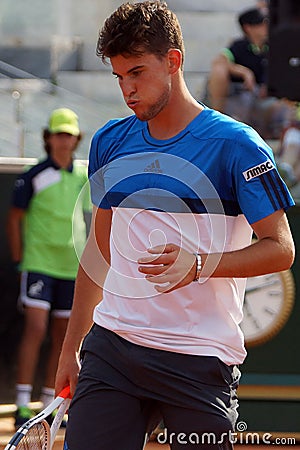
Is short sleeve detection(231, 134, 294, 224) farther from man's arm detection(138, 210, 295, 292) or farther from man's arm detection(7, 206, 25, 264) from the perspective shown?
man's arm detection(7, 206, 25, 264)

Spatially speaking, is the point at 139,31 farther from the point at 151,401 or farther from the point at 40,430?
the point at 40,430

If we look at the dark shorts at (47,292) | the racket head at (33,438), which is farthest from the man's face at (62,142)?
the racket head at (33,438)

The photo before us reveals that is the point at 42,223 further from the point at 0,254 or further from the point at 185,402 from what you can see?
the point at 185,402

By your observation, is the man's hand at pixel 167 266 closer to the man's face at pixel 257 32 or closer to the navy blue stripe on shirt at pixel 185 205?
the navy blue stripe on shirt at pixel 185 205

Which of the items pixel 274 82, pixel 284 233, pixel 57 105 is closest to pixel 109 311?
pixel 284 233

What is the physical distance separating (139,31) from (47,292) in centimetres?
441

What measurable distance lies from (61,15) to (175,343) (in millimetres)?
12641

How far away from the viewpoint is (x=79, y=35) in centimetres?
1516

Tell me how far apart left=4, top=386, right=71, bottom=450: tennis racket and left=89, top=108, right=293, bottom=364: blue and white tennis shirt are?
1.08 ft

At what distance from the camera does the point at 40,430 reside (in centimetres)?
338

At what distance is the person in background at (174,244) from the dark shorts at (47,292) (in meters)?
4.01

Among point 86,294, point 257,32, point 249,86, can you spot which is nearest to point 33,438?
point 86,294

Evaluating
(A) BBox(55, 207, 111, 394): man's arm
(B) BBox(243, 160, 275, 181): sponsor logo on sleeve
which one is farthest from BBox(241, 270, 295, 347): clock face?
(B) BBox(243, 160, 275, 181): sponsor logo on sleeve

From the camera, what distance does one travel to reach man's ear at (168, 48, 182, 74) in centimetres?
322
